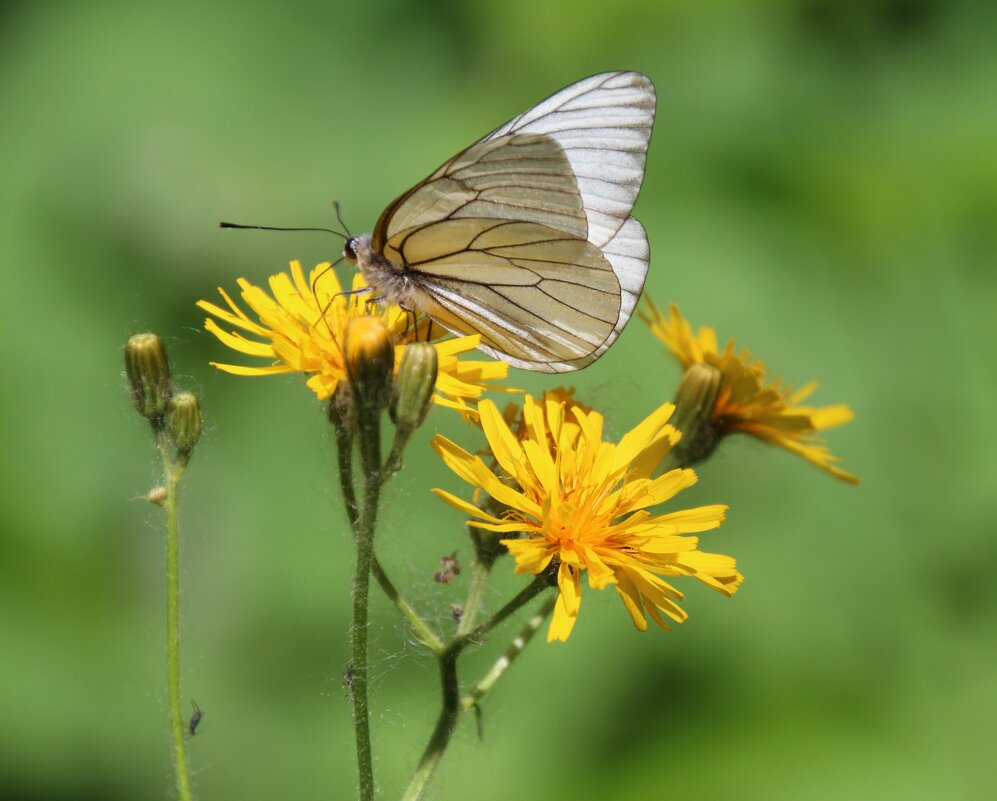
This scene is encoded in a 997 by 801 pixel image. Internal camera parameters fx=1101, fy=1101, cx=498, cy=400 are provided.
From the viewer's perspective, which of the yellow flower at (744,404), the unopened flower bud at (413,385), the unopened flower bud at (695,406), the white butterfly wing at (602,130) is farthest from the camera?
the yellow flower at (744,404)

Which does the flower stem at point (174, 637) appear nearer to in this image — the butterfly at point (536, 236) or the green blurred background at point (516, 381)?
the butterfly at point (536, 236)

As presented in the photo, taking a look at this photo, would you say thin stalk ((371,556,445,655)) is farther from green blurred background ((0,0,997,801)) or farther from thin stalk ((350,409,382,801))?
green blurred background ((0,0,997,801))

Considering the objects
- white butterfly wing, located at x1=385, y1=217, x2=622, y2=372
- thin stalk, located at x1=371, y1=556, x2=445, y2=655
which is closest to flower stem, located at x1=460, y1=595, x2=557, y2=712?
thin stalk, located at x1=371, y1=556, x2=445, y2=655

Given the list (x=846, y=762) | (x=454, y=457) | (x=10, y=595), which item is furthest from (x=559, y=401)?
(x=10, y=595)

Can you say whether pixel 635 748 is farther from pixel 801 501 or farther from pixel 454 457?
pixel 454 457

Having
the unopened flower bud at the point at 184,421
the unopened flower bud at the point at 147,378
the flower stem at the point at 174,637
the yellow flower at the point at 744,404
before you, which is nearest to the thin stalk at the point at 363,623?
the flower stem at the point at 174,637

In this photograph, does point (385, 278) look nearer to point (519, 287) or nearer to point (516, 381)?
point (519, 287)
